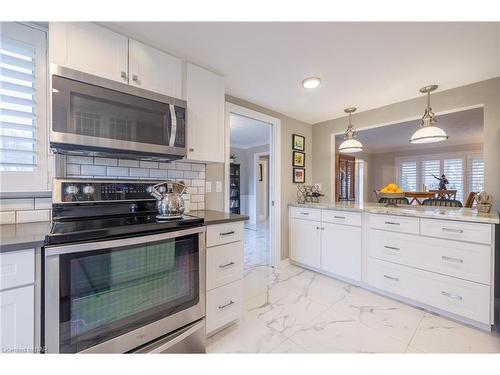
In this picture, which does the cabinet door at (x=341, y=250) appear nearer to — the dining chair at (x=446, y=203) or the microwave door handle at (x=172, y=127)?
the dining chair at (x=446, y=203)

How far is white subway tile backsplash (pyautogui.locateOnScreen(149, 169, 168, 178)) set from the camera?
5.78ft

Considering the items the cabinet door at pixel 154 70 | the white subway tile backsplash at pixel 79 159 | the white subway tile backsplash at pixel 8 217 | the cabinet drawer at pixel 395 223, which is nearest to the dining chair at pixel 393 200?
the cabinet drawer at pixel 395 223

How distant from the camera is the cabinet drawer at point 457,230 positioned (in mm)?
1644

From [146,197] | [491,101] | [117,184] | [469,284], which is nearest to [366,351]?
[469,284]

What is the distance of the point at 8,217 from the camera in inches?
49.9

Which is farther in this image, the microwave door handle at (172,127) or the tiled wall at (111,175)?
the microwave door handle at (172,127)

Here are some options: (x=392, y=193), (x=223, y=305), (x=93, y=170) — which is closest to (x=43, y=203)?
(x=93, y=170)

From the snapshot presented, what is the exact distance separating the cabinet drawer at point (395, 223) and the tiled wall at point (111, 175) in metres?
1.79

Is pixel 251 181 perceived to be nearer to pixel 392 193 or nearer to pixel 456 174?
pixel 392 193

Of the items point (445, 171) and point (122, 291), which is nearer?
point (122, 291)

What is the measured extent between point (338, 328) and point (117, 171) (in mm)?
2098

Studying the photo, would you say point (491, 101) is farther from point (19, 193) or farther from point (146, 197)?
point (19, 193)

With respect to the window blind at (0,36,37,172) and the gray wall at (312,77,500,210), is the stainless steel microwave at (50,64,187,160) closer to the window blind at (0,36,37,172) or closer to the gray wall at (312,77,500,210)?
the window blind at (0,36,37,172)

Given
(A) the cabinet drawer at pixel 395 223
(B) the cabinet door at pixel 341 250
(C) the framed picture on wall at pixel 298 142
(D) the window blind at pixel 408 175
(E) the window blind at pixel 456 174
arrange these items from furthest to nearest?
(D) the window blind at pixel 408 175, (E) the window blind at pixel 456 174, (C) the framed picture on wall at pixel 298 142, (B) the cabinet door at pixel 341 250, (A) the cabinet drawer at pixel 395 223
